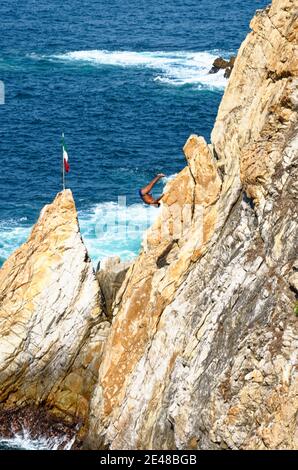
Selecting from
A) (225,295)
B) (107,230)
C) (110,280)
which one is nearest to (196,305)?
(225,295)

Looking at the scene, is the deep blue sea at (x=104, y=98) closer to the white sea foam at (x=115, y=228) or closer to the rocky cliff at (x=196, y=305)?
the white sea foam at (x=115, y=228)

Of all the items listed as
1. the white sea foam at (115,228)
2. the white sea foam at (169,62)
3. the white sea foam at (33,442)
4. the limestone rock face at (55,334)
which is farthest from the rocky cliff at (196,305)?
the white sea foam at (169,62)

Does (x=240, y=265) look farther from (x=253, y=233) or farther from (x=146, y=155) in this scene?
(x=146, y=155)

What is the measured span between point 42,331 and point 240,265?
48.0 feet

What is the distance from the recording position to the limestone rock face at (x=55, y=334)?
178ft

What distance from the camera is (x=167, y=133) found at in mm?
101812

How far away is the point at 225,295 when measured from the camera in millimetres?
43969

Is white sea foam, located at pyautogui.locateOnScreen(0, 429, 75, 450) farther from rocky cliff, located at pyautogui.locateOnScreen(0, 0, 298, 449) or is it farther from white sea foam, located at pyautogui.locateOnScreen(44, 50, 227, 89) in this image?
white sea foam, located at pyautogui.locateOnScreen(44, 50, 227, 89)

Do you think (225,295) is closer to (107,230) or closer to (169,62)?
(107,230)

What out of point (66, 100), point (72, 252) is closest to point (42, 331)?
point (72, 252)

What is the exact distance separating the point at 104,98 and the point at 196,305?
72.0 meters

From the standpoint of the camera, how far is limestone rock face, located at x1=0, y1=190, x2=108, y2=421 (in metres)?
54.2

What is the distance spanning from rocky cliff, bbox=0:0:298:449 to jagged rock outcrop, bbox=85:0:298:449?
6 centimetres

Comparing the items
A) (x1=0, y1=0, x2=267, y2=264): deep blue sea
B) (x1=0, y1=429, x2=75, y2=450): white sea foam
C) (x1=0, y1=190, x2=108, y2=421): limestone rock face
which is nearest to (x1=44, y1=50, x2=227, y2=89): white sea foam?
(x1=0, y1=0, x2=267, y2=264): deep blue sea
